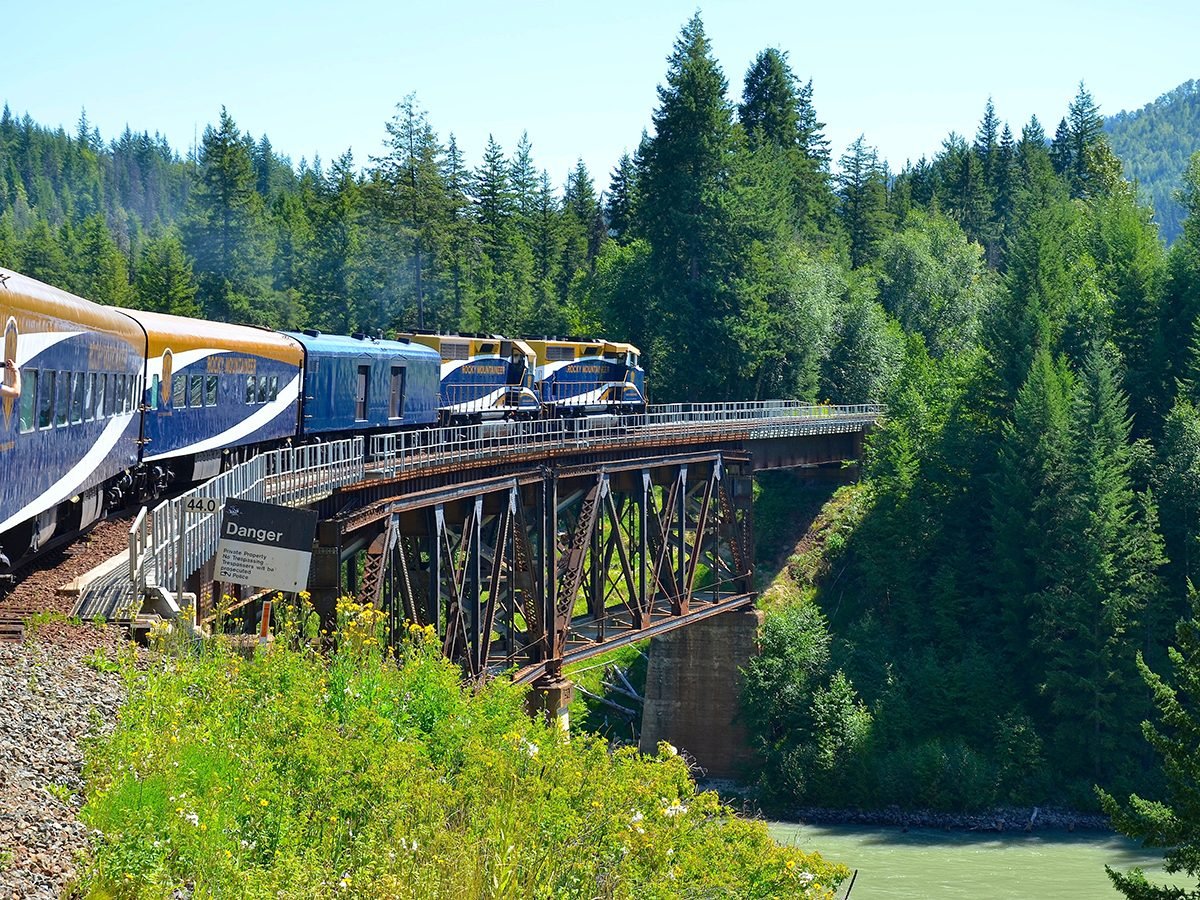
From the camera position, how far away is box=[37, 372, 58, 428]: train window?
64.5ft

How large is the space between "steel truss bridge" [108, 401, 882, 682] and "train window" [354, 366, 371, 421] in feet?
3.32

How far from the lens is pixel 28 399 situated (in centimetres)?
1905

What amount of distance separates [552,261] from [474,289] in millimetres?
20434

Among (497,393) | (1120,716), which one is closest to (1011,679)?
(1120,716)

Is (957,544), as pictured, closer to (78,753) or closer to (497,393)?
(497,393)

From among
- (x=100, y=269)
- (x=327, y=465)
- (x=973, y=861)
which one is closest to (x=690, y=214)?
(x=973, y=861)

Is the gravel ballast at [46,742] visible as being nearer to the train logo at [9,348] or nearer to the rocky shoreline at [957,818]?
the train logo at [9,348]

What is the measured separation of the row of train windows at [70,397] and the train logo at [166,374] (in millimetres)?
2587

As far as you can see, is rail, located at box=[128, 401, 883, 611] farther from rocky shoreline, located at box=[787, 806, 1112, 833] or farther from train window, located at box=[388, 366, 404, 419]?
rocky shoreline, located at box=[787, 806, 1112, 833]

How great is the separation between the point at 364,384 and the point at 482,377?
1090 cm

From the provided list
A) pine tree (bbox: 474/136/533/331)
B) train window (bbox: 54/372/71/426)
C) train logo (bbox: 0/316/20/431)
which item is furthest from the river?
pine tree (bbox: 474/136/533/331)

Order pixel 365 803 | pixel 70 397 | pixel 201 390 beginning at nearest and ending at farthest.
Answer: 1. pixel 365 803
2. pixel 70 397
3. pixel 201 390

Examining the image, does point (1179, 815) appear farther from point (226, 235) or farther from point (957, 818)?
point (226, 235)

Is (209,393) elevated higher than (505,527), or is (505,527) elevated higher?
(209,393)
